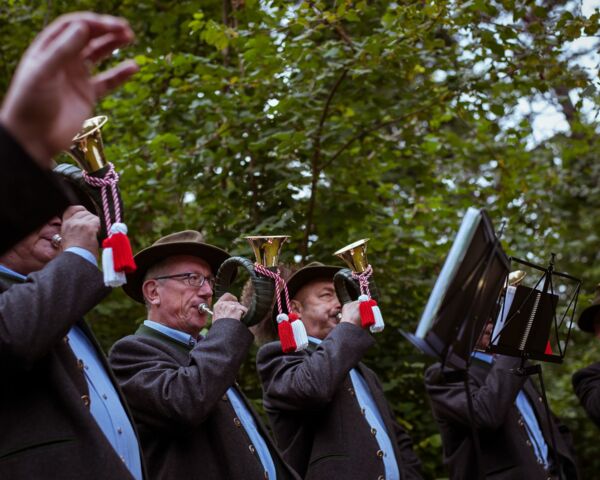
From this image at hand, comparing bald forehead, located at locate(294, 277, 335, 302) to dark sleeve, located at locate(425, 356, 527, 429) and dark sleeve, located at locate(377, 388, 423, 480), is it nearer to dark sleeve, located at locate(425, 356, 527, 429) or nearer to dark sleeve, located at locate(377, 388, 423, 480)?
dark sleeve, located at locate(377, 388, 423, 480)

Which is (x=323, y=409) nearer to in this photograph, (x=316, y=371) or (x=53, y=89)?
(x=316, y=371)

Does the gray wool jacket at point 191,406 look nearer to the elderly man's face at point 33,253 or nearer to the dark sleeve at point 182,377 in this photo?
the dark sleeve at point 182,377

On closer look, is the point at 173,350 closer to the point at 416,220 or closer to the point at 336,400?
the point at 336,400

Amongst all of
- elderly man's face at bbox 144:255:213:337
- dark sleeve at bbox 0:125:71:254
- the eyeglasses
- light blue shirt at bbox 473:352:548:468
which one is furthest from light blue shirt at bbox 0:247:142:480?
light blue shirt at bbox 473:352:548:468

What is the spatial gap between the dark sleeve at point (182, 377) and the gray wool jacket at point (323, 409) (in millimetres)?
800

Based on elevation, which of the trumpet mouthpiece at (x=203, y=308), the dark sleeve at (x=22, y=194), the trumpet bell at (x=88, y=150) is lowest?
the trumpet mouthpiece at (x=203, y=308)

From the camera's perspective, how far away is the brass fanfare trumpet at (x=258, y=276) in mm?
4148

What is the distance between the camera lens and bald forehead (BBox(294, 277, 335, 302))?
18.7 feet

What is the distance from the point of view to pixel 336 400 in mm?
5000

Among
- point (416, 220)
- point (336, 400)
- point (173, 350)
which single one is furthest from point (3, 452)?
point (416, 220)

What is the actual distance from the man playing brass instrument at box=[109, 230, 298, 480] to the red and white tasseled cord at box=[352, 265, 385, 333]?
0.88 metres

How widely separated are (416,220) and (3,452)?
21.8 ft

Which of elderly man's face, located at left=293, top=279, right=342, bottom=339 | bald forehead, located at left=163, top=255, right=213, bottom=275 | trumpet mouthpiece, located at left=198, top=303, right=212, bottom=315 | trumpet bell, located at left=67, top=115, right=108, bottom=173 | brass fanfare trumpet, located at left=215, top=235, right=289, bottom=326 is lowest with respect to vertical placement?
elderly man's face, located at left=293, top=279, right=342, bottom=339

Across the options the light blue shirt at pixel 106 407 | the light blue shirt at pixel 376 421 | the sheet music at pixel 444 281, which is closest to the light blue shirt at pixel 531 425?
the light blue shirt at pixel 376 421
